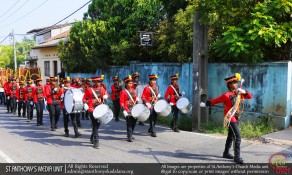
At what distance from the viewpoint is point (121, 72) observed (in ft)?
60.9

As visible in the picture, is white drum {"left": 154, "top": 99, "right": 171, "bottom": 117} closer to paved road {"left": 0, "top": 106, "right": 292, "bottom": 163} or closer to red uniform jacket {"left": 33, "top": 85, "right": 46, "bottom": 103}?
paved road {"left": 0, "top": 106, "right": 292, "bottom": 163}

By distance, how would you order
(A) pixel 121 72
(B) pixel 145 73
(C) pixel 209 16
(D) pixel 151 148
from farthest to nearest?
(A) pixel 121 72 < (B) pixel 145 73 < (C) pixel 209 16 < (D) pixel 151 148

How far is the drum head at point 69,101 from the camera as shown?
10.1 meters

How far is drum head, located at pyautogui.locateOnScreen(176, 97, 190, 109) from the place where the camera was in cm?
1066

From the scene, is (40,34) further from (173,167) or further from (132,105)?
(173,167)

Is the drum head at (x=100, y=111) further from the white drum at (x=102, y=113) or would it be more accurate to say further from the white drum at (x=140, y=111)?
the white drum at (x=140, y=111)

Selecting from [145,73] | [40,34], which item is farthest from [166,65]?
[40,34]

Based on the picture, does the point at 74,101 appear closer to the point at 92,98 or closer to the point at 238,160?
the point at 92,98

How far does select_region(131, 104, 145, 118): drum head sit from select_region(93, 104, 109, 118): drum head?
2.88ft

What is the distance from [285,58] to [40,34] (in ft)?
124

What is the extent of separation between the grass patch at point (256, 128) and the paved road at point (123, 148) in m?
0.60

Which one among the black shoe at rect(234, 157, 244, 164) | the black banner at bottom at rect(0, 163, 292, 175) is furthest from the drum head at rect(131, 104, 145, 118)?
the black shoe at rect(234, 157, 244, 164)

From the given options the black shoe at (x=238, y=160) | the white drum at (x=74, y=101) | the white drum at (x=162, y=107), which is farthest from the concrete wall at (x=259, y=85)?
the white drum at (x=74, y=101)

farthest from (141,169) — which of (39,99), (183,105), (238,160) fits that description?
(39,99)
